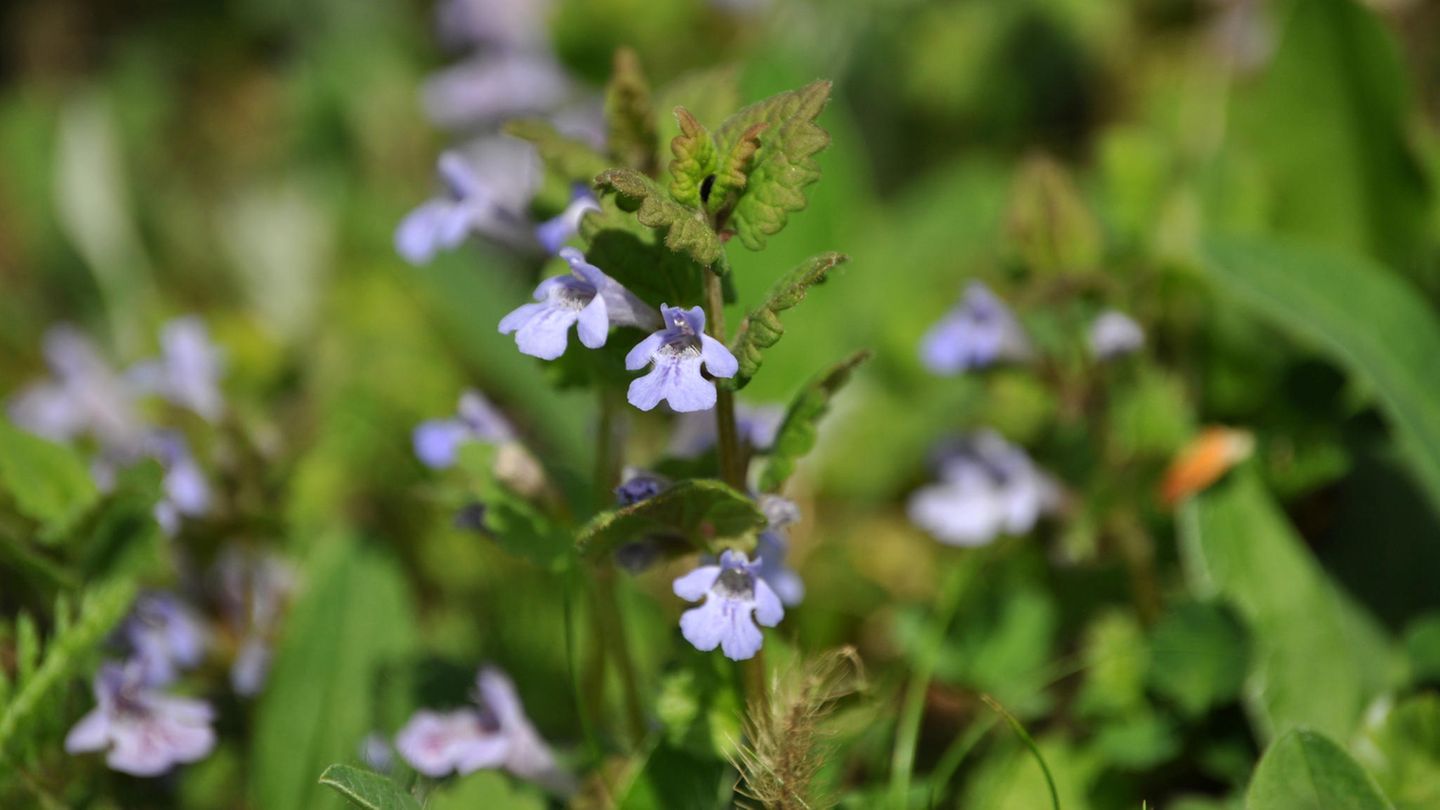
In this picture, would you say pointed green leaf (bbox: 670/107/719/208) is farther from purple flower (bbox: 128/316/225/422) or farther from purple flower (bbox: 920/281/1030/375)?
purple flower (bbox: 128/316/225/422)

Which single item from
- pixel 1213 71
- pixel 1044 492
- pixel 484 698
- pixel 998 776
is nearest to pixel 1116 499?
pixel 1044 492

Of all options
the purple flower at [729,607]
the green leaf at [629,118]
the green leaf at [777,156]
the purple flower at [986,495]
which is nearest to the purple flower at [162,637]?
the purple flower at [729,607]

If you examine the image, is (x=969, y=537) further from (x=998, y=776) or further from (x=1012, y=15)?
(x=1012, y=15)

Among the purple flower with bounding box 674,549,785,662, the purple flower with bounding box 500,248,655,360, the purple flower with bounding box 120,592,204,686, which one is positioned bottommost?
the purple flower with bounding box 674,549,785,662

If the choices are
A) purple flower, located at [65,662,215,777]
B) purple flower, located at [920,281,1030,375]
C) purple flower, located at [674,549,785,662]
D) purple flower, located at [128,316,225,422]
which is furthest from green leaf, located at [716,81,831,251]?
purple flower, located at [128,316,225,422]

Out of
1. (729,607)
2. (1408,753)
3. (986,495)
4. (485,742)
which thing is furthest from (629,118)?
(1408,753)

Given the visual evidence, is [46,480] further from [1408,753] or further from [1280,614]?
[1408,753]
